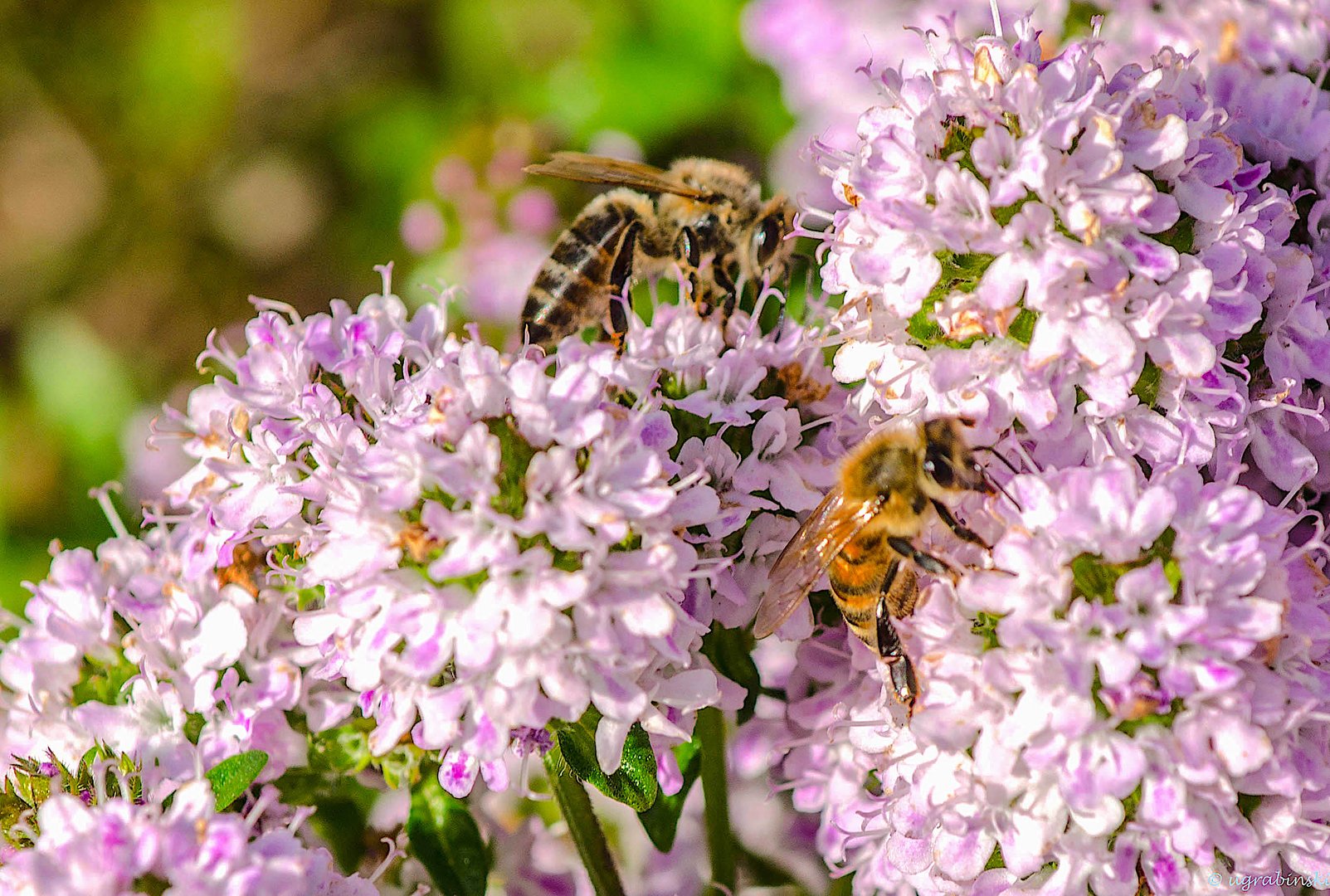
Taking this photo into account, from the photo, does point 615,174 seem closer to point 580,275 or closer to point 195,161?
point 580,275

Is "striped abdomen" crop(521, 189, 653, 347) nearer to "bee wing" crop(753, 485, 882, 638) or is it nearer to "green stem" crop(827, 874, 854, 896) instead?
"bee wing" crop(753, 485, 882, 638)

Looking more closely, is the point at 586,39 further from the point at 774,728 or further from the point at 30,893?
the point at 30,893

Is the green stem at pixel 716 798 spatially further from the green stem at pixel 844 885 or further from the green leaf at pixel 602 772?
the green leaf at pixel 602 772

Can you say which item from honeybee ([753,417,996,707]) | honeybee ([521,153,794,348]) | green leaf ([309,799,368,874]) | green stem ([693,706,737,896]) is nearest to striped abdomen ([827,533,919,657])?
honeybee ([753,417,996,707])

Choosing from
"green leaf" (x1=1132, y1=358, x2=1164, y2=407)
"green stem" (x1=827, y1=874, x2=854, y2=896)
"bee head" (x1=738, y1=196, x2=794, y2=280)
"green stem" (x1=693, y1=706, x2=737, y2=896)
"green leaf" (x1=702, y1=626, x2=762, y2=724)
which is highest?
"bee head" (x1=738, y1=196, x2=794, y2=280)

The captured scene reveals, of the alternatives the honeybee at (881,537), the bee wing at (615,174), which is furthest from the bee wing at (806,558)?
the bee wing at (615,174)

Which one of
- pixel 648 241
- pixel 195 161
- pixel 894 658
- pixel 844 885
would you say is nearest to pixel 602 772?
pixel 894 658
